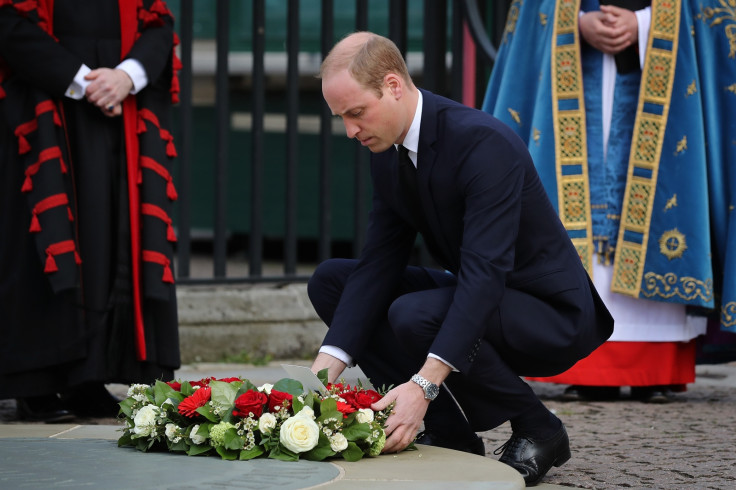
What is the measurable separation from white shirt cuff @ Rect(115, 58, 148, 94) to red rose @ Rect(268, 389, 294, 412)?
1673 mm

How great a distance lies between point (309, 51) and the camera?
8742 millimetres

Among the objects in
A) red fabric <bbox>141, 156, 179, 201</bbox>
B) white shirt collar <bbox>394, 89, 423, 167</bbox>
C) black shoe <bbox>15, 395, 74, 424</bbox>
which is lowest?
black shoe <bbox>15, 395, 74, 424</bbox>

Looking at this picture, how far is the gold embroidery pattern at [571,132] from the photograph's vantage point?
4836mm

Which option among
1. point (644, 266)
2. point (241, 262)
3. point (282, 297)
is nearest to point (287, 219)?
point (282, 297)

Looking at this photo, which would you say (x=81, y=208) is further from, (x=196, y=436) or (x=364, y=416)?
(x=364, y=416)

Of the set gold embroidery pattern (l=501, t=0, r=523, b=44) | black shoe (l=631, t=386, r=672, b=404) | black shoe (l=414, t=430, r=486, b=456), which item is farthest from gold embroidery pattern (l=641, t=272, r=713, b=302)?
black shoe (l=414, t=430, r=486, b=456)

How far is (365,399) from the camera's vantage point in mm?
3049

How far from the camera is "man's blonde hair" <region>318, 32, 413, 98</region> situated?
10.1ft

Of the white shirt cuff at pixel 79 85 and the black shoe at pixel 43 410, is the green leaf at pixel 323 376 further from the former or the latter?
the white shirt cuff at pixel 79 85

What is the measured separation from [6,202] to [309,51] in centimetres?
464

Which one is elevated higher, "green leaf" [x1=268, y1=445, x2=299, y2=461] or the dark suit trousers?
the dark suit trousers

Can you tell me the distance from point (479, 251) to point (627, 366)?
1.89 meters

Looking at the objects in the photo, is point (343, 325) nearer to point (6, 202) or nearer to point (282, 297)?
point (6, 202)

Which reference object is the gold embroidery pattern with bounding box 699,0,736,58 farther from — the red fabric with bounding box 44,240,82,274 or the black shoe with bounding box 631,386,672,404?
the red fabric with bounding box 44,240,82,274
